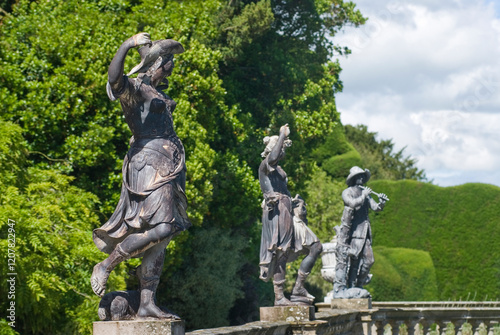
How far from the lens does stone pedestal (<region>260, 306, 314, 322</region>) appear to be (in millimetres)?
7980

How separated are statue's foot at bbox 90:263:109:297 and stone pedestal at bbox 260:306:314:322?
3.32 meters

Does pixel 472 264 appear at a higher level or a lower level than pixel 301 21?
lower

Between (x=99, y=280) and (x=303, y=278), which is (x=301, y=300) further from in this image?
(x=99, y=280)

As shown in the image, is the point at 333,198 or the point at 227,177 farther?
the point at 333,198

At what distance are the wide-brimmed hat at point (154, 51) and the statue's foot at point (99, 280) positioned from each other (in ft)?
4.39

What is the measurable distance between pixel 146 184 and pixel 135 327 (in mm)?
906

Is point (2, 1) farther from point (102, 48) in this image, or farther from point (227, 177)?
point (227, 177)

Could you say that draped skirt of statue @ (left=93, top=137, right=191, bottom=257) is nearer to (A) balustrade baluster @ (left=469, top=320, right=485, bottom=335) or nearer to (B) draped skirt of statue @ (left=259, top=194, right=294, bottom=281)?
(B) draped skirt of statue @ (left=259, top=194, right=294, bottom=281)

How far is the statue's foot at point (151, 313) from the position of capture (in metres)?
4.89

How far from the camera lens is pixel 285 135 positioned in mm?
8281

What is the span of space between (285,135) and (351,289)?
351 cm

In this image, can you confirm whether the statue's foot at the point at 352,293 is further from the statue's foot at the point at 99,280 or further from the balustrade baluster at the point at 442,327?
the statue's foot at the point at 99,280

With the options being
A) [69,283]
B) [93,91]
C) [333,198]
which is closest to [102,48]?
[93,91]

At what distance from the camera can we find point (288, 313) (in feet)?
26.3
